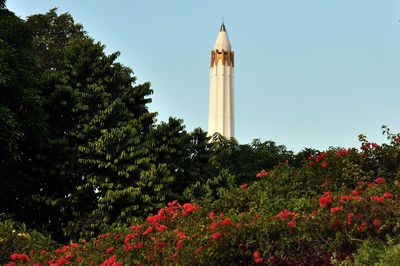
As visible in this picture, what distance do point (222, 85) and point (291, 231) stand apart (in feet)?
206

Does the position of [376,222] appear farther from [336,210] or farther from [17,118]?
[17,118]

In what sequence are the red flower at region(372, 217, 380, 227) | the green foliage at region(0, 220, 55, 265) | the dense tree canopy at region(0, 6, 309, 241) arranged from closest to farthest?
the red flower at region(372, 217, 380, 227), the green foliage at region(0, 220, 55, 265), the dense tree canopy at region(0, 6, 309, 241)

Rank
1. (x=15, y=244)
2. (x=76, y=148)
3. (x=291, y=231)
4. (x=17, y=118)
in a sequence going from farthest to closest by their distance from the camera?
(x=76, y=148) < (x=17, y=118) < (x=15, y=244) < (x=291, y=231)

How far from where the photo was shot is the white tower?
70000 millimetres

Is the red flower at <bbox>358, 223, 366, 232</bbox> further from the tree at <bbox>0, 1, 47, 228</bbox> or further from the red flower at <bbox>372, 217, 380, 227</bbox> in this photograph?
the tree at <bbox>0, 1, 47, 228</bbox>

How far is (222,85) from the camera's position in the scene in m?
70.1

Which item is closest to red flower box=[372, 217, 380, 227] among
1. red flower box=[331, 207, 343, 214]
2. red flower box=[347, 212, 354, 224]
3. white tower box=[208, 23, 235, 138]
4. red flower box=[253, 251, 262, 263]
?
red flower box=[347, 212, 354, 224]

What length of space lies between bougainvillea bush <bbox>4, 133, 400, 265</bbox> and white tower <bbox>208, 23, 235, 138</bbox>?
189 feet

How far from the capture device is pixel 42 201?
20.1 metres

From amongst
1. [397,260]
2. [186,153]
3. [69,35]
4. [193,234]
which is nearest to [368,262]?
[397,260]

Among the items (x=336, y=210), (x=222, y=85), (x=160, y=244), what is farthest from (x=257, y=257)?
(x=222, y=85)

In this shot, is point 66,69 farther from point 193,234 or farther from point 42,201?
point 193,234

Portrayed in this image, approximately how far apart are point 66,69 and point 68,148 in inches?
186

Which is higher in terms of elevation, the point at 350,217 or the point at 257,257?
the point at 350,217
